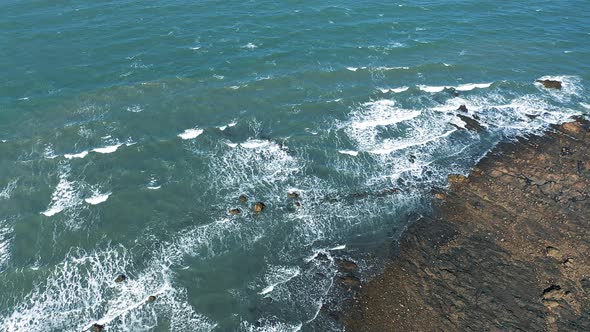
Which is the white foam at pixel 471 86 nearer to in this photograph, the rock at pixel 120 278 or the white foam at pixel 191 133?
the white foam at pixel 191 133

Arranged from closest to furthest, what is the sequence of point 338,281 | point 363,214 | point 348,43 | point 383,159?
point 338,281 → point 363,214 → point 383,159 → point 348,43

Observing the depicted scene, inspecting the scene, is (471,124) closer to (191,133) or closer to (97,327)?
(191,133)

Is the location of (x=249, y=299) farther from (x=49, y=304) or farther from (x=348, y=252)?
(x=49, y=304)

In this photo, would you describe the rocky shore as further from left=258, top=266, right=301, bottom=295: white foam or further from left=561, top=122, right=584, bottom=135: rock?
left=258, top=266, right=301, bottom=295: white foam

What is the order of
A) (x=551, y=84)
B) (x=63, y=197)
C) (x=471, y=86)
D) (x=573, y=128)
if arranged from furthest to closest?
(x=471, y=86) → (x=551, y=84) → (x=573, y=128) → (x=63, y=197)

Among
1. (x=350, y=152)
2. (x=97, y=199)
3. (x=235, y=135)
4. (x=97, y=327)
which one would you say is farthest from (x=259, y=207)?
(x=97, y=327)

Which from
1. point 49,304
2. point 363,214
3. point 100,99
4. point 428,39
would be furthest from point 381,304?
point 428,39

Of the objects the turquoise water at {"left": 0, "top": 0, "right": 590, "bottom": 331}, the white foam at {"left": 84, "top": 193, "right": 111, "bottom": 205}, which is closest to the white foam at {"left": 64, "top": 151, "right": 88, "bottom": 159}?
the turquoise water at {"left": 0, "top": 0, "right": 590, "bottom": 331}
